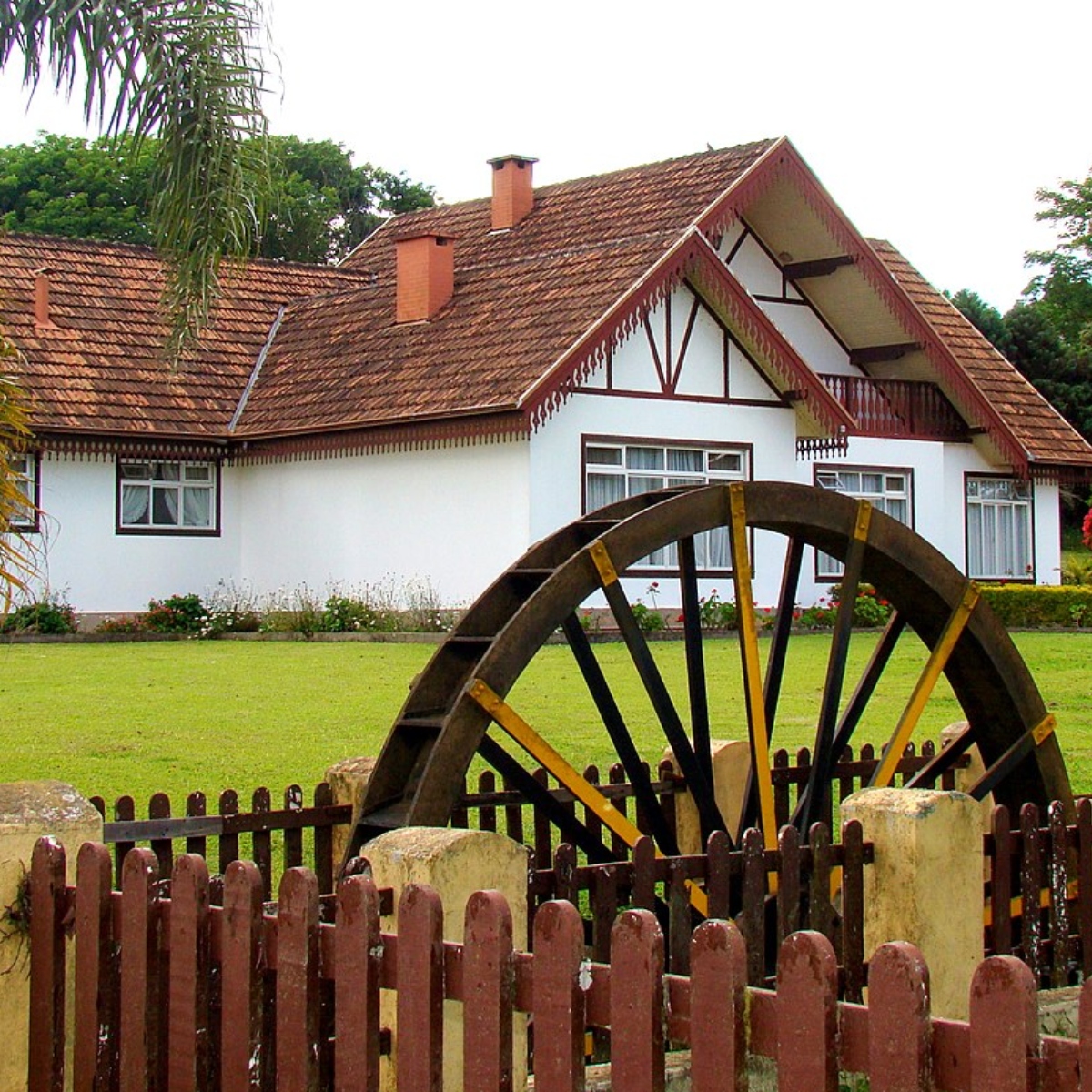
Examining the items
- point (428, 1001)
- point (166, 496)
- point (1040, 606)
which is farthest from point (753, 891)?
point (166, 496)

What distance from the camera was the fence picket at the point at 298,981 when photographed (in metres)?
4.48

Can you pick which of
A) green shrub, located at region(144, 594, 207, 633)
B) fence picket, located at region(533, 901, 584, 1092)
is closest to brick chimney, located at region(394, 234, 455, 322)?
green shrub, located at region(144, 594, 207, 633)

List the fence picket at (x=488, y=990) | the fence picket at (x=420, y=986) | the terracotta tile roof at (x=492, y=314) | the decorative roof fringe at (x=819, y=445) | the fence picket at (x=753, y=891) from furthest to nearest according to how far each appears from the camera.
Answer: the decorative roof fringe at (x=819, y=445) < the terracotta tile roof at (x=492, y=314) < the fence picket at (x=753, y=891) < the fence picket at (x=420, y=986) < the fence picket at (x=488, y=990)

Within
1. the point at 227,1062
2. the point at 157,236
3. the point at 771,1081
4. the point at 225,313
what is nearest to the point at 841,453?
the point at 225,313

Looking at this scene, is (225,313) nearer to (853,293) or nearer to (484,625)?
(853,293)

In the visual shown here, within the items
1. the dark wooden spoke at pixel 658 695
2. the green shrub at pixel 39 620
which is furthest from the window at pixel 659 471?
the dark wooden spoke at pixel 658 695

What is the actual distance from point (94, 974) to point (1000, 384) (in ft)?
109

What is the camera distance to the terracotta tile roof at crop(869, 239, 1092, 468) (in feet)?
115

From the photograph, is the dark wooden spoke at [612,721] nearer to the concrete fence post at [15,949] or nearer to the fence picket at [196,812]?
the fence picket at [196,812]

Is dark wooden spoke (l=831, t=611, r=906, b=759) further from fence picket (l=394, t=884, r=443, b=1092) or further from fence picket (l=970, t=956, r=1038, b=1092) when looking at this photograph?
fence picket (l=970, t=956, r=1038, b=1092)

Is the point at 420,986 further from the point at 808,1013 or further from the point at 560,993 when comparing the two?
the point at 808,1013

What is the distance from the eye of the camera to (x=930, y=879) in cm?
685

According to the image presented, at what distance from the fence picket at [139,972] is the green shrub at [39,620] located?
22794mm

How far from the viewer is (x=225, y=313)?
33438 millimetres
